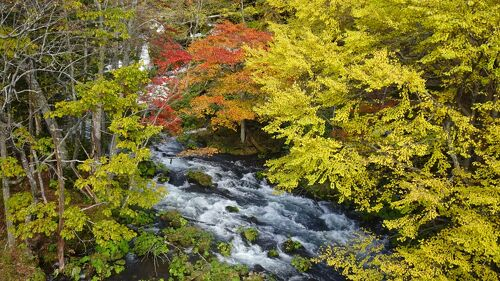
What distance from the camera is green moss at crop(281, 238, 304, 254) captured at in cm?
1231

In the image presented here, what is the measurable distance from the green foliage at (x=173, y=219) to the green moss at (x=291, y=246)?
3.53m

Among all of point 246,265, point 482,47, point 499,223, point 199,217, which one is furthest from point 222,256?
point 482,47

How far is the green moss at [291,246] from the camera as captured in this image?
1231 centimetres

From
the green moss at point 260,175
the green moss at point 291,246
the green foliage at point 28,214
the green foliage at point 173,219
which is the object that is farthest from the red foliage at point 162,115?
the green moss at point 291,246

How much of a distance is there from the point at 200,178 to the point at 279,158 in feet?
19.4

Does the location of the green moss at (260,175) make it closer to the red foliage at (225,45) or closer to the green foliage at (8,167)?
the red foliage at (225,45)

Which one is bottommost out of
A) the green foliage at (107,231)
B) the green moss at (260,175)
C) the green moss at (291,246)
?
the green moss at (291,246)

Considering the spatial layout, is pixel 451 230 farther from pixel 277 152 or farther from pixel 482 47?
pixel 277 152

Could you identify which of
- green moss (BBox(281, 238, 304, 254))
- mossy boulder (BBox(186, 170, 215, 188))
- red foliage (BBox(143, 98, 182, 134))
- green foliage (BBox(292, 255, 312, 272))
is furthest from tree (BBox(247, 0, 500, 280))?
mossy boulder (BBox(186, 170, 215, 188))

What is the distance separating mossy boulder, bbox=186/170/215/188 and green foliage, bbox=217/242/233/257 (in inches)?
189

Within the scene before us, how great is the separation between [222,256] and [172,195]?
4.42m

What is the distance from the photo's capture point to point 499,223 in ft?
23.5

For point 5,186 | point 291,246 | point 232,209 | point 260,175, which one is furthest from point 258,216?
point 5,186

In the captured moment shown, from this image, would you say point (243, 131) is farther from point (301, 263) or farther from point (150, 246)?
point (150, 246)
